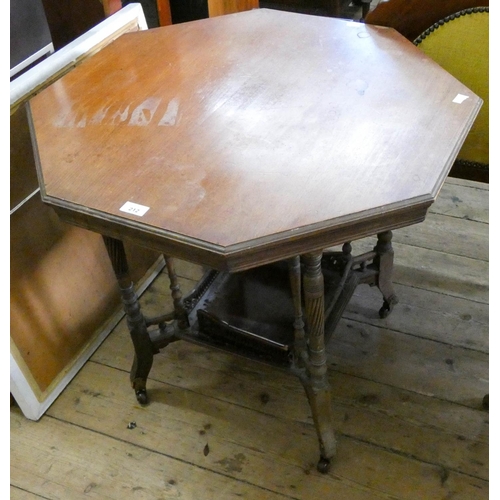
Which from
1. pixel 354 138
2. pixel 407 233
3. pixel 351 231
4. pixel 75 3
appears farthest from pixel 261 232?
pixel 75 3

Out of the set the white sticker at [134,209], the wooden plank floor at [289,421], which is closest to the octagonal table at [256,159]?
the white sticker at [134,209]

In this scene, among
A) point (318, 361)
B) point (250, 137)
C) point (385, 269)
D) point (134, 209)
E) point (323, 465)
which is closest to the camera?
point (134, 209)

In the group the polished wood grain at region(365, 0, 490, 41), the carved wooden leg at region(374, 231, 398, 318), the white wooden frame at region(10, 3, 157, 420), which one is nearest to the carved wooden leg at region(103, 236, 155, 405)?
the white wooden frame at region(10, 3, 157, 420)

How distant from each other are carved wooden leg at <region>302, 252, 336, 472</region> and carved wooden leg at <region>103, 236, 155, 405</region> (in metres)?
0.41

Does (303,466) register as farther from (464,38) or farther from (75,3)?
(75,3)

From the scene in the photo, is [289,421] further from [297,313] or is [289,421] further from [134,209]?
[134,209]

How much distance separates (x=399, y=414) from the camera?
4.74 ft

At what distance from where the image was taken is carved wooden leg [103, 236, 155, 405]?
1256 mm

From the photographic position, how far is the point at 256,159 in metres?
1.01

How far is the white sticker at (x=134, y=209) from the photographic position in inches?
37.1

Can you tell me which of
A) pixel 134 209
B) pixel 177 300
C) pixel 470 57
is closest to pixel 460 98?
pixel 470 57

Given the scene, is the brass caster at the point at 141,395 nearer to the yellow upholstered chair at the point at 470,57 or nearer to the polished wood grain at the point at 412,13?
the yellow upholstered chair at the point at 470,57

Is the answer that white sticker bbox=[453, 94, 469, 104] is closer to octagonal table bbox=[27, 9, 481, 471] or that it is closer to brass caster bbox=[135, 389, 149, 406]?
octagonal table bbox=[27, 9, 481, 471]

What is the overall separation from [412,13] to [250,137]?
0.67 meters
